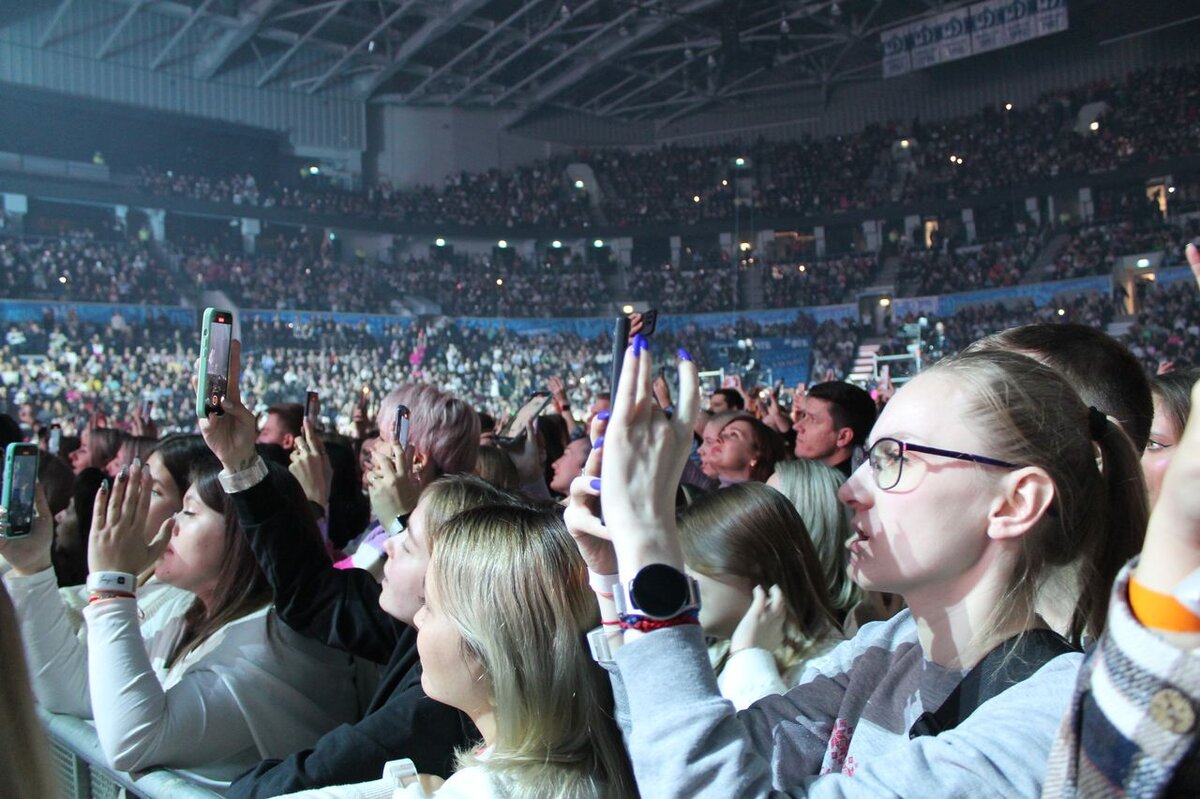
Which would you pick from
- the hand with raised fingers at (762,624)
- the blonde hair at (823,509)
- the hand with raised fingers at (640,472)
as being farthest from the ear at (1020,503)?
the blonde hair at (823,509)

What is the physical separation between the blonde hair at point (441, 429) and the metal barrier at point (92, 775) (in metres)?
1.22

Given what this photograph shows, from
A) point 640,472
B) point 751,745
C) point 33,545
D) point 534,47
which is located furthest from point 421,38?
point 751,745

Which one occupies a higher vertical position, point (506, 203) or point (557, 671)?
point (506, 203)

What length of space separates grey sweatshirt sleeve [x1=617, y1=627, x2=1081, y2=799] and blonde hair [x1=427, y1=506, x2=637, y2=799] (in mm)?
324

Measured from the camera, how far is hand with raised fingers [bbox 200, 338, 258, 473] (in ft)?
7.07

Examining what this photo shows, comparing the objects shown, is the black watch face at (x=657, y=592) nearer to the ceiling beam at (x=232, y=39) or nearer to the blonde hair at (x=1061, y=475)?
the blonde hair at (x=1061, y=475)

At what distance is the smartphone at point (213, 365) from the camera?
2150 mm

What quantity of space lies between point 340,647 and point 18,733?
128 centimetres

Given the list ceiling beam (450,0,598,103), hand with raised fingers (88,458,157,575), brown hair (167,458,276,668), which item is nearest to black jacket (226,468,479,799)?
brown hair (167,458,276,668)

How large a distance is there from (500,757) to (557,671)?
13 cm

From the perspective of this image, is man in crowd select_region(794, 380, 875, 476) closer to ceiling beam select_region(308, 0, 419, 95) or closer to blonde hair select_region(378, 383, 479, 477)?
blonde hair select_region(378, 383, 479, 477)

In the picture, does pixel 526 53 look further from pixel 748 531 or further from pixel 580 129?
pixel 748 531

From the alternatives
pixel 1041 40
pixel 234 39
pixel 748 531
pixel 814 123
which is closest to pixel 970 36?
pixel 1041 40

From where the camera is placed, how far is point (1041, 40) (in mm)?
22141
